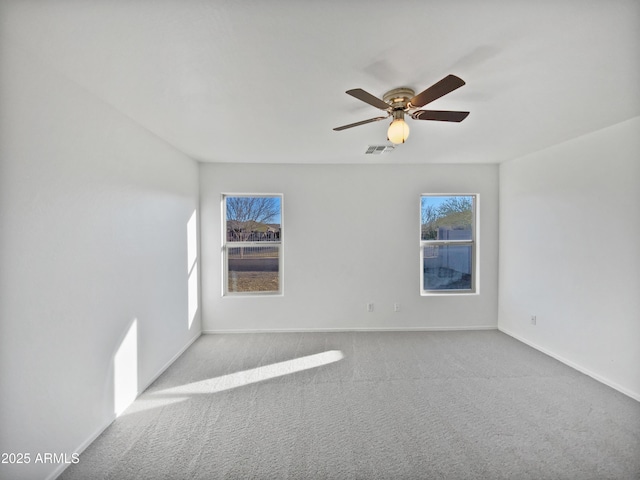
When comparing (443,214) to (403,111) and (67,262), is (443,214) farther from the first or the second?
(67,262)

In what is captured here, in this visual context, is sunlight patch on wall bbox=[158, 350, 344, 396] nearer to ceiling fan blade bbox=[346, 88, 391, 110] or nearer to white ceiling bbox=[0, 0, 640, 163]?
white ceiling bbox=[0, 0, 640, 163]

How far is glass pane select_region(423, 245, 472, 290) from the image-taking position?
4.15 meters

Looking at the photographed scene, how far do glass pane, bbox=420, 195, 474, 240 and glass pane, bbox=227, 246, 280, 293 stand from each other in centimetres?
234

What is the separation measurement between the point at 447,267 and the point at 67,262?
4.36m

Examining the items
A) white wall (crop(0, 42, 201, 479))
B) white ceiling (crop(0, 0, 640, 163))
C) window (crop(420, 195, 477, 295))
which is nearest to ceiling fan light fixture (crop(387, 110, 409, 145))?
white ceiling (crop(0, 0, 640, 163))

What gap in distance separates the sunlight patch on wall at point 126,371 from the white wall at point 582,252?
4.37 m

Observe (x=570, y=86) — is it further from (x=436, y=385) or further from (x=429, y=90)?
(x=436, y=385)

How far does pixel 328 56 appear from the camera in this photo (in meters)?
1.51

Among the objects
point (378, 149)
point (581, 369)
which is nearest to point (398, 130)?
point (378, 149)

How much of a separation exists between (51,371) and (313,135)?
105 inches

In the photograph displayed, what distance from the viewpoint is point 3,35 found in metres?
1.34

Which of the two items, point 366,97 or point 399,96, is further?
point 399,96

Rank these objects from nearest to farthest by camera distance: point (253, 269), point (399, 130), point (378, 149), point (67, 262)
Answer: point (67, 262), point (399, 130), point (378, 149), point (253, 269)

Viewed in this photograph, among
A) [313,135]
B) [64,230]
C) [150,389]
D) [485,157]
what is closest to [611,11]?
[313,135]
